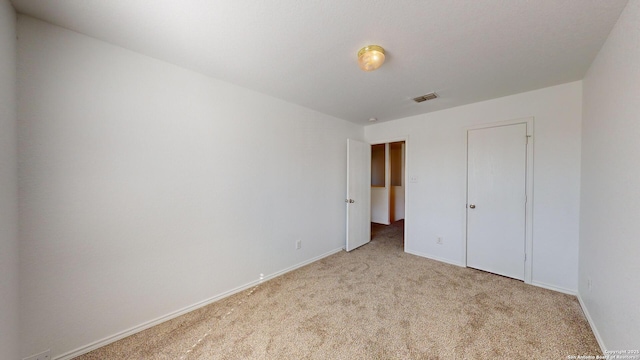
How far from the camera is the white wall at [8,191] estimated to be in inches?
46.3

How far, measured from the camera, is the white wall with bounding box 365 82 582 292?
2.29m

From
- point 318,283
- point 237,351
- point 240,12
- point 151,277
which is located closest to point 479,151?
point 318,283

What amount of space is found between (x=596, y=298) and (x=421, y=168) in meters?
2.15

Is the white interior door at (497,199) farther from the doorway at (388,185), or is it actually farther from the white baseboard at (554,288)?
the doorway at (388,185)

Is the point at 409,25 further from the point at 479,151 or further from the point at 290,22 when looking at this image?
the point at 479,151

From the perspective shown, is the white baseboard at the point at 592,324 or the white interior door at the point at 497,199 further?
the white interior door at the point at 497,199

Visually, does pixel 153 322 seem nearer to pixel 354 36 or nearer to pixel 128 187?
pixel 128 187

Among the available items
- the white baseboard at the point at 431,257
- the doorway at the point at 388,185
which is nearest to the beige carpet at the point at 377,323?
the white baseboard at the point at 431,257

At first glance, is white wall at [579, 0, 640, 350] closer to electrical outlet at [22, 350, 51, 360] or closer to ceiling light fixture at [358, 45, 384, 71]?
ceiling light fixture at [358, 45, 384, 71]

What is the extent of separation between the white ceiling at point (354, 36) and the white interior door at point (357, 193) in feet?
5.10

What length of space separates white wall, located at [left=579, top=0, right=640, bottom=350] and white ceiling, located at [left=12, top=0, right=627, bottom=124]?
0.69ft

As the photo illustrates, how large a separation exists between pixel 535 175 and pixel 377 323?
2499mm

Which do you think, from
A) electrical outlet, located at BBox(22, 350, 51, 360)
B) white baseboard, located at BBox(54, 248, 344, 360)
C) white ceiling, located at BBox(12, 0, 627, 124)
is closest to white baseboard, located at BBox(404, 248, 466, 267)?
white baseboard, located at BBox(54, 248, 344, 360)

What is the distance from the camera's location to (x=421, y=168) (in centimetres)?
343
